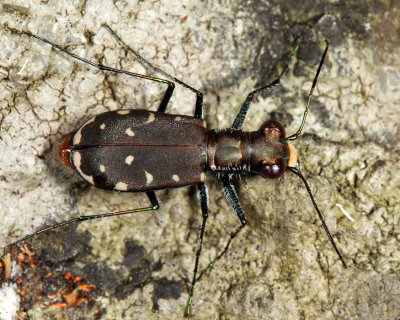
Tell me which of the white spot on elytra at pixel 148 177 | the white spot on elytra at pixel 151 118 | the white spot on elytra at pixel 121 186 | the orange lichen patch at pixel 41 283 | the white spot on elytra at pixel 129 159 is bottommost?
the orange lichen patch at pixel 41 283

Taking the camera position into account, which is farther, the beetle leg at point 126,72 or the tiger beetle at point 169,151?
the beetle leg at point 126,72

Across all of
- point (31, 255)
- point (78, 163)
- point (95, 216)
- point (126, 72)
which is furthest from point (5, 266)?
point (126, 72)

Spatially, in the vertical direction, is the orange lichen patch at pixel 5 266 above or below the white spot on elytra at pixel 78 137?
below

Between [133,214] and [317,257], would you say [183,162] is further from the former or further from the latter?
[317,257]

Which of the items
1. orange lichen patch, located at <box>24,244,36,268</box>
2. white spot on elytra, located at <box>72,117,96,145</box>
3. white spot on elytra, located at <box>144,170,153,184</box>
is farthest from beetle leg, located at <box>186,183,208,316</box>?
orange lichen patch, located at <box>24,244,36,268</box>

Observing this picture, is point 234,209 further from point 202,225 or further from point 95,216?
point 95,216

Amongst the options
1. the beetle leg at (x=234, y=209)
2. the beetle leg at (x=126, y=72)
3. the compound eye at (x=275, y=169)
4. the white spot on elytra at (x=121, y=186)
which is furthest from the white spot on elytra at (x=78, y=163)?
the compound eye at (x=275, y=169)

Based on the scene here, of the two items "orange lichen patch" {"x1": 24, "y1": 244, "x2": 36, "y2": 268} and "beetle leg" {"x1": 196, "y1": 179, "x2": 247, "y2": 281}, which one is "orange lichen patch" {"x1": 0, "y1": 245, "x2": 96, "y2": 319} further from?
"beetle leg" {"x1": 196, "y1": 179, "x2": 247, "y2": 281}

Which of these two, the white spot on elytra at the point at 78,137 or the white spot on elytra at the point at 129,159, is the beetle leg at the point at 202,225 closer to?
the white spot on elytra at the point at 129,159
